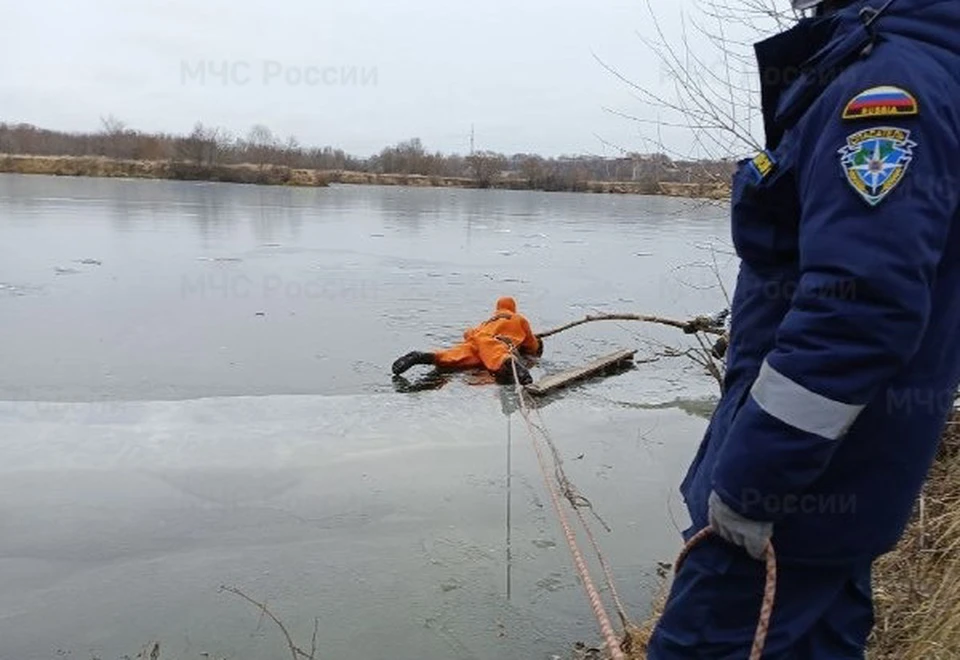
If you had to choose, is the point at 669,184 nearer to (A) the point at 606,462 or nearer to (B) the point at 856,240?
(A) the point at 606,462

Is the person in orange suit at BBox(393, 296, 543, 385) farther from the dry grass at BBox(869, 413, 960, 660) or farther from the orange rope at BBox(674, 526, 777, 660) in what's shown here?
the orange rope at BBox(674, 526, 777, 660)

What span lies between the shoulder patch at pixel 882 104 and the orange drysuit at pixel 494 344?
7.47m

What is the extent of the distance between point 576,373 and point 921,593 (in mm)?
5963

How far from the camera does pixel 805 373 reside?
1.39 m

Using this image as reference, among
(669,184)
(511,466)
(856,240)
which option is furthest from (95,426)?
(856,240)

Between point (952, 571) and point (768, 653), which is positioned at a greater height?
point (768, 653)

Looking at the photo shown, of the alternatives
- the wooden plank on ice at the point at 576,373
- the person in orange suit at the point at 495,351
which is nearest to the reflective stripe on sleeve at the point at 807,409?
the wooden plank on ice at the point at 576,373

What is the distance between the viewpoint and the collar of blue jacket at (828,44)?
1.39 m

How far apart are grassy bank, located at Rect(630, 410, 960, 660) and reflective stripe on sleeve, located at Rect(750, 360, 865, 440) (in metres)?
1.61

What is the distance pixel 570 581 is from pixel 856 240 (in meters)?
3.29

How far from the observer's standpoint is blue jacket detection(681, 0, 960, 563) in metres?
1.33

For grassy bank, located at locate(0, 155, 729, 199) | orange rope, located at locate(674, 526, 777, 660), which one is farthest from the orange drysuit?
grassy bank, located at locate(0, 155, 729, 199)

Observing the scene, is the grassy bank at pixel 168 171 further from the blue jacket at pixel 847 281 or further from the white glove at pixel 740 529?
the white glove at pixel 740 529


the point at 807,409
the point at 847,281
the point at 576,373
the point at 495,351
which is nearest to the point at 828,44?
the point at 847,281
